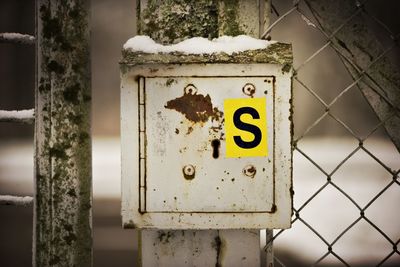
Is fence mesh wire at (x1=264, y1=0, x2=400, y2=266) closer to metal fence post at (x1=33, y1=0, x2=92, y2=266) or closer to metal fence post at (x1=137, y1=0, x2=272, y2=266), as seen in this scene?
metal fence post at (x1=137, y1=0, x2=272, y2=266)

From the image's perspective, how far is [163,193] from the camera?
691mm

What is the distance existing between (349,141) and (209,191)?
6544mm

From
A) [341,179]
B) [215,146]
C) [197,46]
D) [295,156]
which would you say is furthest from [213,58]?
[295,156]

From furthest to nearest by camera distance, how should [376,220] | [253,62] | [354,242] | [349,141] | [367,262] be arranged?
1. [349,141]
2. [376,220]
3. [354,242]
4. [367,262]
5. [253,62]

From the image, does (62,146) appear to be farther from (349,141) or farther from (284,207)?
(349,141)

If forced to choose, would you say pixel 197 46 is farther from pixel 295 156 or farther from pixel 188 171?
pixel 295 156

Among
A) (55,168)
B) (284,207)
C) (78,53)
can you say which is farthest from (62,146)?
(284,207)

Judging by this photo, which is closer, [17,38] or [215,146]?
[215,146]

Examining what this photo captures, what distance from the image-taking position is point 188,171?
27.1 inches

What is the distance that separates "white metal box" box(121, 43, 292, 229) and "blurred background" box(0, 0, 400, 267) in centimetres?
187

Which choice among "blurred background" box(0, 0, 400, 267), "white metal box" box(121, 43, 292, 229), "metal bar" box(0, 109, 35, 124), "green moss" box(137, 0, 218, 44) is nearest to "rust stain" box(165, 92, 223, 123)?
"white metal box" box(121, 43, 292, 229)

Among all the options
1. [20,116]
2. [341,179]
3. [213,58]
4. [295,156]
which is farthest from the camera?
[295,156]

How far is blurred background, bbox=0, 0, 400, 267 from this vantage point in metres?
2.78

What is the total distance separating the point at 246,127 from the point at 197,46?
0.15 metres
